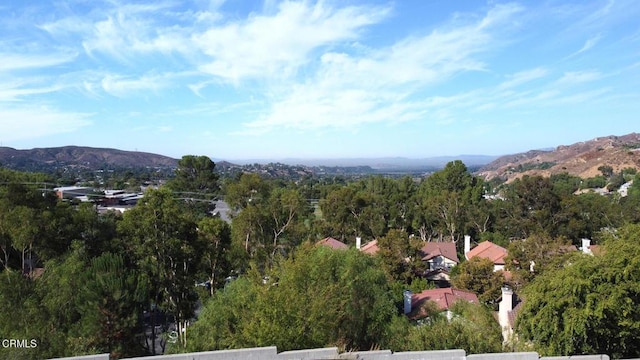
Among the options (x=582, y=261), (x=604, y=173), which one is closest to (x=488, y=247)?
(x=582, y=261)

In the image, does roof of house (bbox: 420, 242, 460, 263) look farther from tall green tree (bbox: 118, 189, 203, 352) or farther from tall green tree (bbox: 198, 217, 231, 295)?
tall green tree (bbox: 118, 189, 203, 352)

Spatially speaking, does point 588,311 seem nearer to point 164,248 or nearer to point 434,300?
point 434,300

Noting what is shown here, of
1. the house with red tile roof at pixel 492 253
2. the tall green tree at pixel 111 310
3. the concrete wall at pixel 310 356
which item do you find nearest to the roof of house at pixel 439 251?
the house with red tile roof at pixel 492 253

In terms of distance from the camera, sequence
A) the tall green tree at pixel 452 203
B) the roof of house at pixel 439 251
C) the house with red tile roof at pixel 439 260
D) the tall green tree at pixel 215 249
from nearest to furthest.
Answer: the tall green tree at pixel 215 249 < the house with red tile roof at pixel 439 260 < the roof of house at pixel 439 251 < the tall green tree at pixel 452 203

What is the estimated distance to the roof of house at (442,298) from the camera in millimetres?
15805

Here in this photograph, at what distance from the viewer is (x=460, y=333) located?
907 centimetres

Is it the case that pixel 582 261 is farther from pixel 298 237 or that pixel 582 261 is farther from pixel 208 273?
pixel 298 237

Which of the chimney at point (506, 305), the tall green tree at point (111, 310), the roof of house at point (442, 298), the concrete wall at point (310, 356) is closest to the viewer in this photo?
the concrete wall at point (310, 356)

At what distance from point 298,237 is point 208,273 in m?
8.69

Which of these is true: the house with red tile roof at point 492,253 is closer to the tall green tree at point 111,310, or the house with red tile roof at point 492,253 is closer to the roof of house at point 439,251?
the roof of house at point 439,251

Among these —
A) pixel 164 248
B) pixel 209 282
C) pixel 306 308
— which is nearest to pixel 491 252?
pixel 209 282

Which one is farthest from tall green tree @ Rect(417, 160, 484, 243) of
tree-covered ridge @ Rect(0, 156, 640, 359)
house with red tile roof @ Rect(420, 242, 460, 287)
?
tree-covered ridge @ Rect(0, 156, 640, 359)

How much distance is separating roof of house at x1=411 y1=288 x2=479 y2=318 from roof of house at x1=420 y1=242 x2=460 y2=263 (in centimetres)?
893

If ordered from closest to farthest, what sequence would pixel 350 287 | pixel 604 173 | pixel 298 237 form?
1. pixel 350 287
2. pixel 298 237
3. pixel 604 173
